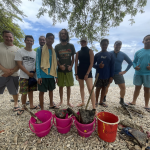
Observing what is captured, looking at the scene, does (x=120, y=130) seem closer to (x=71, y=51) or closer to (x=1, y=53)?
(x=71, y=51)

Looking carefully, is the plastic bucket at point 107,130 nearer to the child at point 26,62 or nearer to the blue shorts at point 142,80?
the blue shorts at point 142,80

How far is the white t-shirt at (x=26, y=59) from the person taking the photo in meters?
2.57

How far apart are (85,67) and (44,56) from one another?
1413mm

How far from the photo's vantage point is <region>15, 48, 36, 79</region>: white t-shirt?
257 cm

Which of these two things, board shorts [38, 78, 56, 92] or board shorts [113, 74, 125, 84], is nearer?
board shorts [38, 78, 56, 92]

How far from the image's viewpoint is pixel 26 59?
264 centimetres

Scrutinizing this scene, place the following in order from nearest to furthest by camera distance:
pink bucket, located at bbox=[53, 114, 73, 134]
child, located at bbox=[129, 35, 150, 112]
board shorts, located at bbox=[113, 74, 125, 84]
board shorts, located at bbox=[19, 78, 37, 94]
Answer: pink bucket, located at bbox=[53, 114, 73, 134] → board shorts, located at bbox=[19, 78, 37, 94] → child, located at bbox=[129, 35, 150, 112] → board shorts, located at bbox=[113, 74, 125, 84]

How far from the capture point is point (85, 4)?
2578mm

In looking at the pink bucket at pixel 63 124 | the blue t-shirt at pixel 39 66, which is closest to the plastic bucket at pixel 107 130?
the pink bucket at pixel 63 124

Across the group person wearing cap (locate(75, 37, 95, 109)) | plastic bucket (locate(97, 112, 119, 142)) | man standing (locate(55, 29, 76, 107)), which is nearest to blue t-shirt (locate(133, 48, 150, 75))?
person wearing cap (locate(75, 37, 95, 109))

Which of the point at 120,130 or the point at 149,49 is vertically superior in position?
the point at 149,49

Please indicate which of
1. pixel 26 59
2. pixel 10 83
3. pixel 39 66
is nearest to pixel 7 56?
pixel 26 59

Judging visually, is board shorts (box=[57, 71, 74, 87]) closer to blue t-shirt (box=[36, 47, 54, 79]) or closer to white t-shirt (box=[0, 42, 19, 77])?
blue t-shirt (box=[36, 47, 54, 79])

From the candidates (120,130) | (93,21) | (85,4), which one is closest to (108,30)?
(93,21)
